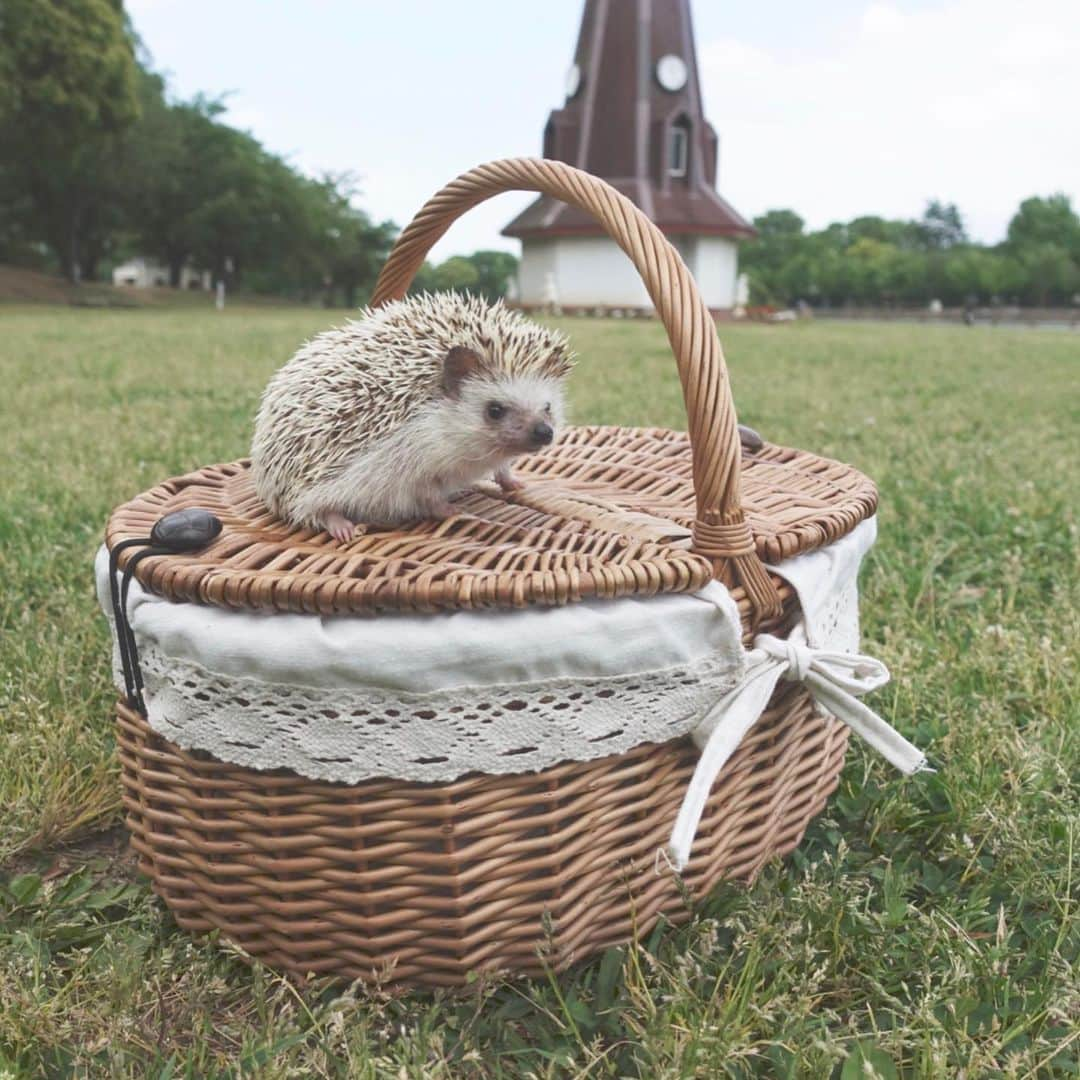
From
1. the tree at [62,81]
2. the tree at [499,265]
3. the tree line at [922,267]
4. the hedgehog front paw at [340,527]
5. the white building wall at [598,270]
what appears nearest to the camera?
the hedgehog front paw at [340,527]

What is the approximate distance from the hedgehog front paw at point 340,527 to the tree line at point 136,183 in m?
23.8

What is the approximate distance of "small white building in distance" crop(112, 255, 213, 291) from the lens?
47.8 meters

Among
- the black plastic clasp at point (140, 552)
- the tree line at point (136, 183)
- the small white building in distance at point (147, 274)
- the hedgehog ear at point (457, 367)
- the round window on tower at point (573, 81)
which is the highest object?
the round window on tower at point (573, 81)

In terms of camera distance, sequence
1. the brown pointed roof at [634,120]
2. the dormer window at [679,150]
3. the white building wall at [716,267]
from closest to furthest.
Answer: the brown pointed roof at [634,120]
the dormer window at [679,150]
the white building wall at [716,267]

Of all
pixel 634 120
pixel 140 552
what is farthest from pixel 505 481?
pixel 634 120

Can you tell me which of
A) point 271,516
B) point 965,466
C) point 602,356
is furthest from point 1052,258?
point 271,516

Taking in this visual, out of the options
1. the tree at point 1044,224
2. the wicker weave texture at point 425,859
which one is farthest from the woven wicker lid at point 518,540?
the tree at point 1044,224

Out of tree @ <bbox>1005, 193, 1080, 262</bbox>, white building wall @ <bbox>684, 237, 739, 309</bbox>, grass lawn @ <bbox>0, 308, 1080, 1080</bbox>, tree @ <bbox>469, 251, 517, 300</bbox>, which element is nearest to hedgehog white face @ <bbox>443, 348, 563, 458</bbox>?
grass lawn @ <bbox>0, 308, 1080, 1080</bbox>

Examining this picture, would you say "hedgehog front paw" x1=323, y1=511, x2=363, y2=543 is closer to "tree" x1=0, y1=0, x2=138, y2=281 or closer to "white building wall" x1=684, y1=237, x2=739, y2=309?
"tree" x1=0, y1=0, x2=138, y2=281

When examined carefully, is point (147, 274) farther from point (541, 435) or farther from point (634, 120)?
point (541, 435)

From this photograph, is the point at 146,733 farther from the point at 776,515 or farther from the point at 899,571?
the point at 899,571

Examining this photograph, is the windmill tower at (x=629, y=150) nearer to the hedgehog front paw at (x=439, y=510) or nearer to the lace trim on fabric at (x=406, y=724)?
the hedgehog front paw at (x=439, y=510)

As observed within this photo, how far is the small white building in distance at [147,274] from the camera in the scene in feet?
157

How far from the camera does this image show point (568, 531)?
1715 mm
